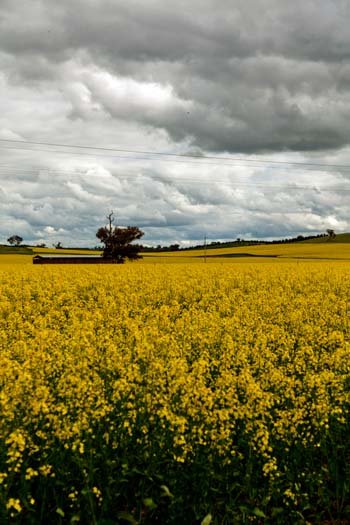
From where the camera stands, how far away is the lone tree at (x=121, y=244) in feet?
238

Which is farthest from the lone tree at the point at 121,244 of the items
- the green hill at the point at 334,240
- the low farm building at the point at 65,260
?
the green hill at the point at 334,240

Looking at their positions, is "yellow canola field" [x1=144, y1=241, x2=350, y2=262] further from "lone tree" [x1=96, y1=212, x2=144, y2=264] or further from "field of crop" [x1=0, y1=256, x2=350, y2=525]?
"field of crop" [x1=0, y1=256, x2=350, y2=525]

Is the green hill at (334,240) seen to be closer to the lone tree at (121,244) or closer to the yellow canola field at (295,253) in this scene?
the yellow canola field at (295,253)

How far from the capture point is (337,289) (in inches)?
789

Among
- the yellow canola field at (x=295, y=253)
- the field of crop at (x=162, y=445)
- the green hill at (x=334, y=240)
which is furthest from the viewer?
the green hill at (x=334, y=240)

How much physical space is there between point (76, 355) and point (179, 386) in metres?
2.25

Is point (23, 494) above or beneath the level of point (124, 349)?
beneath

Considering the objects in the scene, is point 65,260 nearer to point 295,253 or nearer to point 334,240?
point 295,253

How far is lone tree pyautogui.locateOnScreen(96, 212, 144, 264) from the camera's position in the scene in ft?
238

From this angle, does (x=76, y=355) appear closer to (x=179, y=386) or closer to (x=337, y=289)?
(x=179, y=386)

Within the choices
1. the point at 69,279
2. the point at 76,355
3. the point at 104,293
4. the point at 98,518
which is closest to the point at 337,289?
the point at 104,293

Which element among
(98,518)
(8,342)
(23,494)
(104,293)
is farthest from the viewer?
(104,293)

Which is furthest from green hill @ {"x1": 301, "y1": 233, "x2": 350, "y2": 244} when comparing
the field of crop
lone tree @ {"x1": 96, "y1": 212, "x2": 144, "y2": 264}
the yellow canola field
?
the field of crop

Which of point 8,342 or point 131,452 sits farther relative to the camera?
point 8,342
